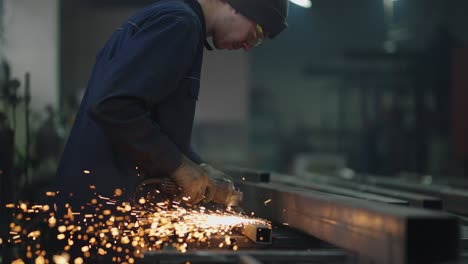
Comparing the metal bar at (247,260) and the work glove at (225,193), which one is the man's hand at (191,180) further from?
the metal bar at (247,260)

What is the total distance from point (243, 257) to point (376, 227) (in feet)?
1.04

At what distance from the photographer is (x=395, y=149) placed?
8.77m

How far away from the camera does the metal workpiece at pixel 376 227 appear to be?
143 cm

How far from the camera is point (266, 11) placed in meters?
2.28

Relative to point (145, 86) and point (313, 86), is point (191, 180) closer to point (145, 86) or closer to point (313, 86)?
point (145, 86)

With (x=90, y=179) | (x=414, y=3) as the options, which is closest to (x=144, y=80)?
(x=90, y=179)

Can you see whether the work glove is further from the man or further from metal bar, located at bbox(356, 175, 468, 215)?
metal bar, located at bbox(356, 175, 468, 215)

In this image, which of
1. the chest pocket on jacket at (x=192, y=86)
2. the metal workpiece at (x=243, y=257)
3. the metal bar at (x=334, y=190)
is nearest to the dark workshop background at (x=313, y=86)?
the metal bar at (x=334, y=190)

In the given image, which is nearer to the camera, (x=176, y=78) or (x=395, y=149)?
(x=176, y=78)

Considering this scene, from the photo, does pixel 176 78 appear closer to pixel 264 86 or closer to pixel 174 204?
pixel 174 204

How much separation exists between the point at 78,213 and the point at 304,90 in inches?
361

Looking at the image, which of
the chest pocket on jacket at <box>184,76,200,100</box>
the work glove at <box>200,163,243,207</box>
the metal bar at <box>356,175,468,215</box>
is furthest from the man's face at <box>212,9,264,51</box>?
the metal bar at <box>356,175,468,215</box>

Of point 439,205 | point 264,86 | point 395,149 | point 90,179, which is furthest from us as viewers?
point 264,86

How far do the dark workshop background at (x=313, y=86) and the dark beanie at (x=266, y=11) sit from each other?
327 cm
